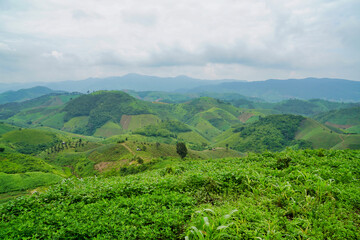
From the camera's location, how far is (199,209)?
5.84 m

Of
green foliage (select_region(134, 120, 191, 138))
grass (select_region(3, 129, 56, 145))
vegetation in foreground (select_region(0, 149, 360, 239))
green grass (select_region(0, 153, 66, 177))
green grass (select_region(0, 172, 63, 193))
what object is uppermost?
vegetation in foreground (select_region(0, 149, 360, 239))

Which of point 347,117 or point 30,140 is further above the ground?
point 347,117

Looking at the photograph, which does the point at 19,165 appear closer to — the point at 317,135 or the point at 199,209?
the point at 199,209

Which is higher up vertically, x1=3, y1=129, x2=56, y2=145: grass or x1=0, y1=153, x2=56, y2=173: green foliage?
x1=0, y1=153, x2=56, y2=173: green foliage

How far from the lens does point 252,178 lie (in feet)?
25.7

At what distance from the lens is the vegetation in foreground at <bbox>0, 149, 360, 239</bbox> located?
15.5ft

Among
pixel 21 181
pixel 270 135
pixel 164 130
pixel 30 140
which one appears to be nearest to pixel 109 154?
pixel 21 181

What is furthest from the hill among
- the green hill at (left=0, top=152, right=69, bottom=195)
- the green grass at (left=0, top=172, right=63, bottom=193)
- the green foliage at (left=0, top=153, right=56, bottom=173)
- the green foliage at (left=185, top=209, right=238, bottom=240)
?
the green foliage at (left=0, top=153, right=56, bottom=173)

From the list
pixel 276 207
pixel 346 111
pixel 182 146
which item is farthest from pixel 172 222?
pixel 346 111

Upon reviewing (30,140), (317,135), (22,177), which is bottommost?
(30,140)

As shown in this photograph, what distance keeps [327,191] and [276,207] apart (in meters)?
2.15

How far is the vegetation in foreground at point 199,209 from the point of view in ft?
15.5

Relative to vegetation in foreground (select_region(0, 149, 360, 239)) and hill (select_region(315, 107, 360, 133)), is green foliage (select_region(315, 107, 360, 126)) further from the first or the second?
vegetation in foreground (select_region(0, 149, 360, 239))

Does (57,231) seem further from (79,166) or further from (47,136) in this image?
(47,136)
